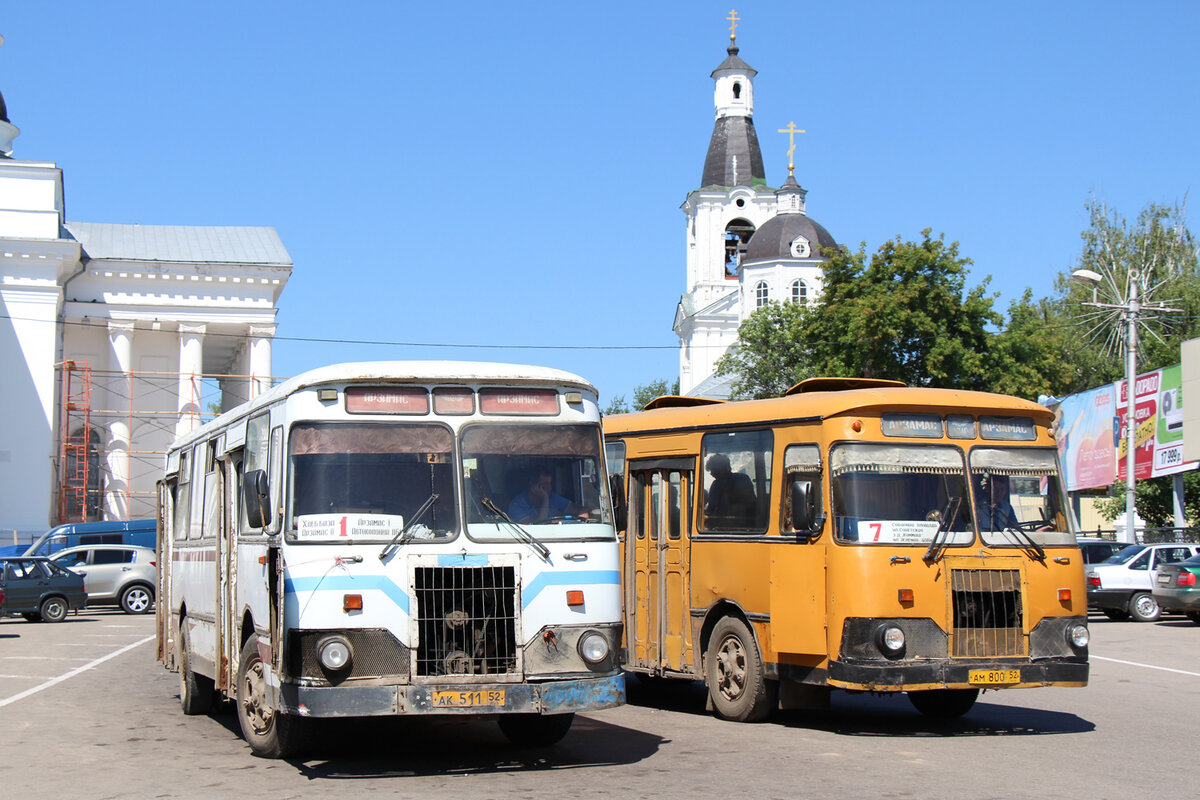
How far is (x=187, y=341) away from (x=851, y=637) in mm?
50916

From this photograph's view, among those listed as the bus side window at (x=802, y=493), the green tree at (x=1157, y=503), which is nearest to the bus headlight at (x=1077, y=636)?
the bus side window at (x=802, y=493)

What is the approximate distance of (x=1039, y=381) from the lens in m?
47.0

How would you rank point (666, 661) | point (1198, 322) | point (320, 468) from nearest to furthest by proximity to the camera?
point (320, 468), point (666, 661), point (1198, 322)

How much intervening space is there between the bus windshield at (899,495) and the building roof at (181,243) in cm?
5028

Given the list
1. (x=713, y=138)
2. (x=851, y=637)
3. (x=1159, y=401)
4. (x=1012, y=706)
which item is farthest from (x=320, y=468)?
(x=713, y=138)

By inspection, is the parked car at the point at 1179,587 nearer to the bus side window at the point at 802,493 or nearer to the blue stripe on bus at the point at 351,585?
the bus side window at the point at 802,493

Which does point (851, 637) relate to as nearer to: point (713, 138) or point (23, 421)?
point (23, 421)

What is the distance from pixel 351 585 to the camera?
9.25 meters

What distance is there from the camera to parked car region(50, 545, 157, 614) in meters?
33.4

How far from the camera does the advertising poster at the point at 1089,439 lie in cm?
4594

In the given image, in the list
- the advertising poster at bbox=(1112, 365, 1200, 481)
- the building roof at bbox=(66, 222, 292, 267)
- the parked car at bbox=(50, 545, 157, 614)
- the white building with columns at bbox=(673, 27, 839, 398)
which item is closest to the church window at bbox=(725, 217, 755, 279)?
the white building with columns at bbox=(673, 27, 839, 398)

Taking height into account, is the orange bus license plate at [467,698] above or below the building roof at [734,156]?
below

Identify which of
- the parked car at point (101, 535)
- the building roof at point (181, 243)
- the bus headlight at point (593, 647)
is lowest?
the bus headlight at point (593, 647)

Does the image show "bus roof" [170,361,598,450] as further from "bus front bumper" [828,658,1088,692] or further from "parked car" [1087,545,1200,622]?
"parked car" [1087,545,1200,622]
